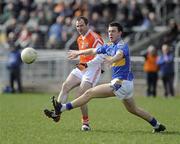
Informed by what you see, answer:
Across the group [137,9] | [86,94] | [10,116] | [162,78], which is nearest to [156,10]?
[137,9]

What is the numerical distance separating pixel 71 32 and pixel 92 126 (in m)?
16.6

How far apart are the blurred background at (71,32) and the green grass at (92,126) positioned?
26.0 ft

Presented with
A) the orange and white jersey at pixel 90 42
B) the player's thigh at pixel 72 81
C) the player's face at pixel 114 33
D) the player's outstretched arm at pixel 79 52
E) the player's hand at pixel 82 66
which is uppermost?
the player's face at pixel 114 33

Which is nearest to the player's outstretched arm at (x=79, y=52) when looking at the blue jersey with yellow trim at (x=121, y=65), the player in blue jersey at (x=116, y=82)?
the player in blue jersey at (x=116, y=82)

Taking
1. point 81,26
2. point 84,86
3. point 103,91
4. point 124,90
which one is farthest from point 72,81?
point 124,90

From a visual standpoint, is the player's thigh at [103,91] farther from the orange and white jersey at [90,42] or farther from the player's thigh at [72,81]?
the orange and white jersey at [90,42]

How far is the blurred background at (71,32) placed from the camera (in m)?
30.5

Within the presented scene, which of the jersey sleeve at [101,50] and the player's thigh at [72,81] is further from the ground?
the jersey sleeve at [101,50]

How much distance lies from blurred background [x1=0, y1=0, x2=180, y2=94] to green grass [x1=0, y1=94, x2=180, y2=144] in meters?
7.93

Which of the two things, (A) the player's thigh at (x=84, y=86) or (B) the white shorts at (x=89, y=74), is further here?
(B) the white shorts at (x=89, y=74)

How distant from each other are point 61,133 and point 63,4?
20.3 meters

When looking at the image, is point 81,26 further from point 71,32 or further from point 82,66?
point 71,32

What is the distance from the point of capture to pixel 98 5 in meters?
33.3

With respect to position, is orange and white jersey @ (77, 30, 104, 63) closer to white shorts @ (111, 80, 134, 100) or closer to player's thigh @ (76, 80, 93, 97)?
player's thigh @ (76, 80, 93, 97)
